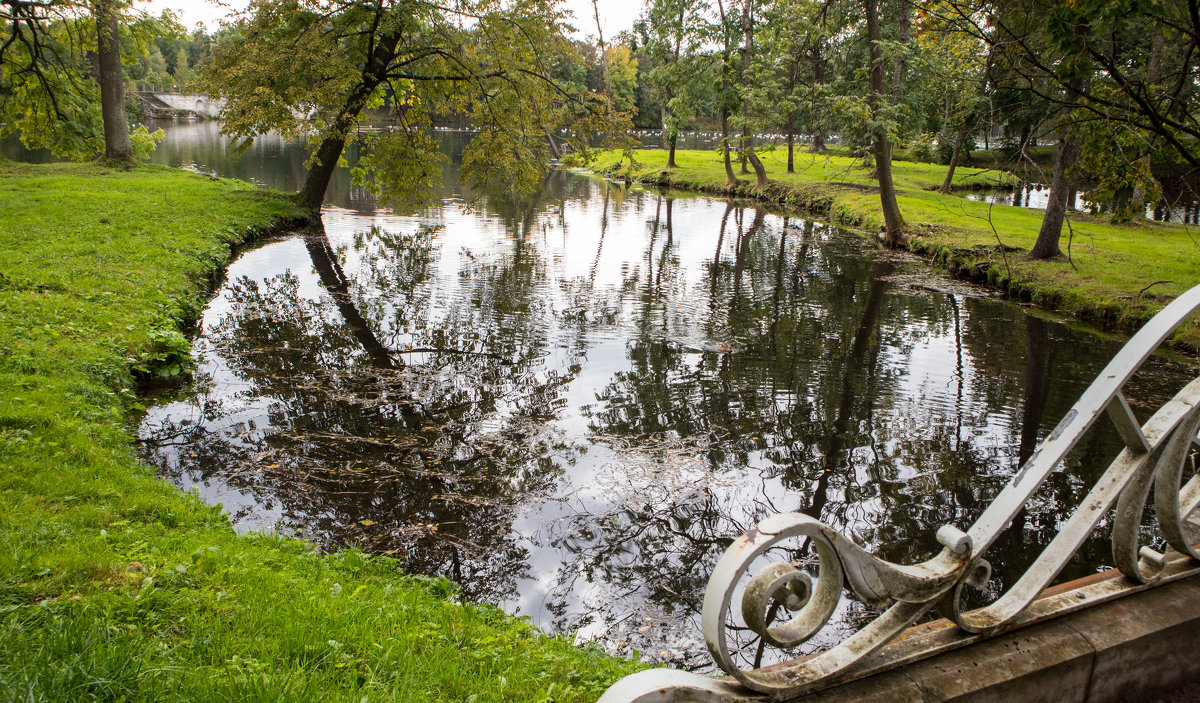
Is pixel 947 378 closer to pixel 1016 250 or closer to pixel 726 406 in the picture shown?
pixel 726 406

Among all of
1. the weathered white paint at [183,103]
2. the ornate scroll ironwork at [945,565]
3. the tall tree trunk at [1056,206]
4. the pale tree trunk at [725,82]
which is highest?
the weathered white paint at [183,103]

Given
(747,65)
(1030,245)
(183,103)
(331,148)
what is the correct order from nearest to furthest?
(1030,245) → (331,148) → (747,65) → (183,103)

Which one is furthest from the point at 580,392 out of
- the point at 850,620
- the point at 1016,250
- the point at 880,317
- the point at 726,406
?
the point at 1016,250

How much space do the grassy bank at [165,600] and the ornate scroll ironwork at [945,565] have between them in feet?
5.72

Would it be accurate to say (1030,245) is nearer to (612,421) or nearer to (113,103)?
(612,421)

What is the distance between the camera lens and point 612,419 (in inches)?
345

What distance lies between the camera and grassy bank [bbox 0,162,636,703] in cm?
282

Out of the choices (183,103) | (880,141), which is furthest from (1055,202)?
(183,103)

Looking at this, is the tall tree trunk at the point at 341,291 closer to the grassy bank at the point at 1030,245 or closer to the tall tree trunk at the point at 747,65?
the grassy bank at the point at 1030,245

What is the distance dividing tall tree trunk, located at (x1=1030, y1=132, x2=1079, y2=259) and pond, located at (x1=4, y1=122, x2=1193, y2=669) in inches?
86.0

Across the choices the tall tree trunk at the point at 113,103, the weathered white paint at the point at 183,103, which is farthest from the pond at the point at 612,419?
the weathered white paint at the point at 183,103

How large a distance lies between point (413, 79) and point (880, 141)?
1231 centimetres

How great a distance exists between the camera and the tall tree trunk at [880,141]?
59.7ft

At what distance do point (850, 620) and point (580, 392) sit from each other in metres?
4.96
